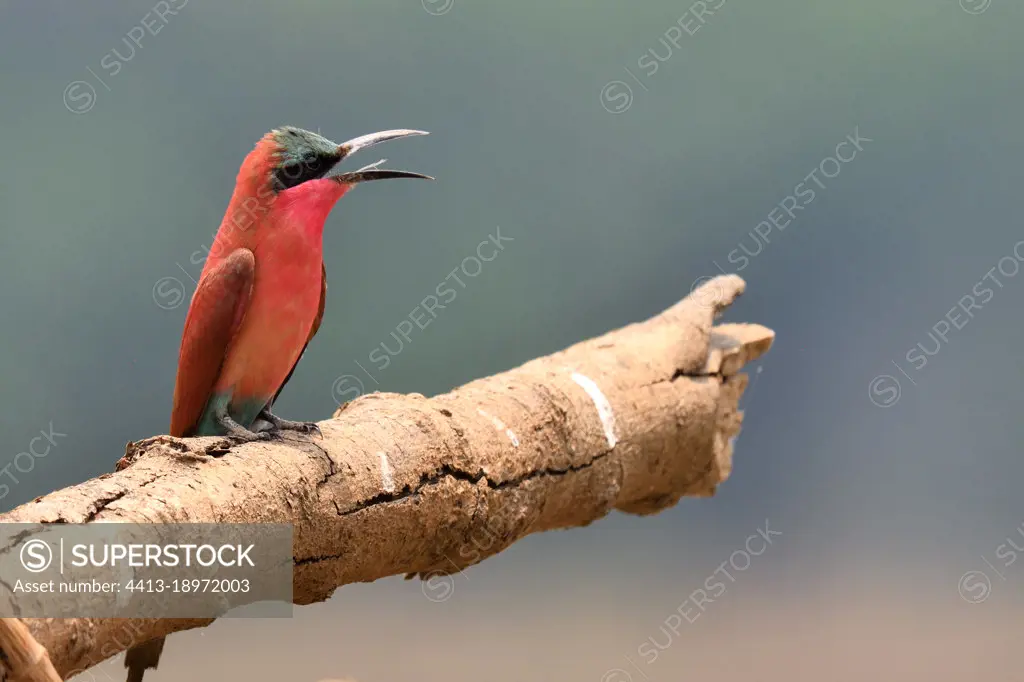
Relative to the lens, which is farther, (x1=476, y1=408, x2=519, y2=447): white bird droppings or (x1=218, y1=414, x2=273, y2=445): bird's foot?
(x1=476, y1=408, x2=519, y2=447): white bird droppings

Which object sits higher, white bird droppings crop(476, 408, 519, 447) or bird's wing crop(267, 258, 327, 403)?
white bird droppings crop(476, 408, 519, 447)

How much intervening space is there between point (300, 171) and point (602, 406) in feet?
4.66

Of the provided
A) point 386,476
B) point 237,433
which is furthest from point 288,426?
point 386,476

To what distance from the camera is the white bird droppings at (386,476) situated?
2.48 m

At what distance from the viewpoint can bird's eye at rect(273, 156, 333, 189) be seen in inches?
94.3

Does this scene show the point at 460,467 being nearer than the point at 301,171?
No

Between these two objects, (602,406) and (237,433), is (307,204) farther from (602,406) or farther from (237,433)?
(602,406)

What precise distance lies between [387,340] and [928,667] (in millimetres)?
2882

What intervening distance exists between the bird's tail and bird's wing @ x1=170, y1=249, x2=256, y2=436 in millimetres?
595

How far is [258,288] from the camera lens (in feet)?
7.70

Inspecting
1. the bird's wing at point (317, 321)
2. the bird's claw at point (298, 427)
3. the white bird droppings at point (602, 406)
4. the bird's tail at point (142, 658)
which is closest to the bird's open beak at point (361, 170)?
the bird's wing at point (317, 321)

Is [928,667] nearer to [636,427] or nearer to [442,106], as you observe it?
[636,427]

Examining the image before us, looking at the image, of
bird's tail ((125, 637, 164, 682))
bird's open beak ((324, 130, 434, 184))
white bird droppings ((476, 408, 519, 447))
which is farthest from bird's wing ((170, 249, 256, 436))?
white bird droppings ((476, 408, 519, 447))

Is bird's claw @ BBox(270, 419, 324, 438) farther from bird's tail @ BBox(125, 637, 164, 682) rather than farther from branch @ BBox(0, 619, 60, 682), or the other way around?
branch @ BBox(0, 619, 60, 682)
